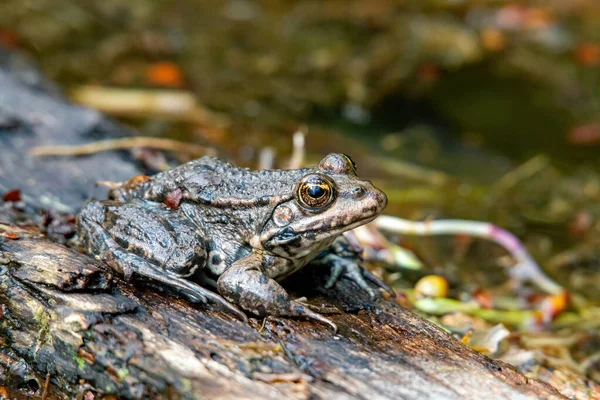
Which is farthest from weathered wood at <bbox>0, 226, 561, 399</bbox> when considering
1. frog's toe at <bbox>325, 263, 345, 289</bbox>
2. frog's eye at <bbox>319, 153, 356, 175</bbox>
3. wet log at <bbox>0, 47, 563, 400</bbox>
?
frog's eye at <bbox>319, 153, 356, 175</bbox>

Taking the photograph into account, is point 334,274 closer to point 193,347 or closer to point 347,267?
point 347,267

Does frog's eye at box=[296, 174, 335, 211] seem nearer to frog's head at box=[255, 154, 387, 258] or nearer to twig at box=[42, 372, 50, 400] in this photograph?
frog's head at box=[255, 154, 387, 258]

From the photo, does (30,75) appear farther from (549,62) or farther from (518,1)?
(518,1)

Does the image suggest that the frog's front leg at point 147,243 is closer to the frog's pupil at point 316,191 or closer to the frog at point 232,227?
the frog at point 232,227

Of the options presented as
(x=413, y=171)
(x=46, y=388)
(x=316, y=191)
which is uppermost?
(x=413, y=171)

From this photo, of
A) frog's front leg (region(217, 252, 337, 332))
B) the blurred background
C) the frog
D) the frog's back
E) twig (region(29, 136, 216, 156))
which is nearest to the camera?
frog's front leg (region(217, 252, 337, 332))

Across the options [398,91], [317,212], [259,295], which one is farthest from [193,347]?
[398,91]

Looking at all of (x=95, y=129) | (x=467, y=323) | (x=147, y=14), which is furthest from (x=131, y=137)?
(x=147, y=14)
